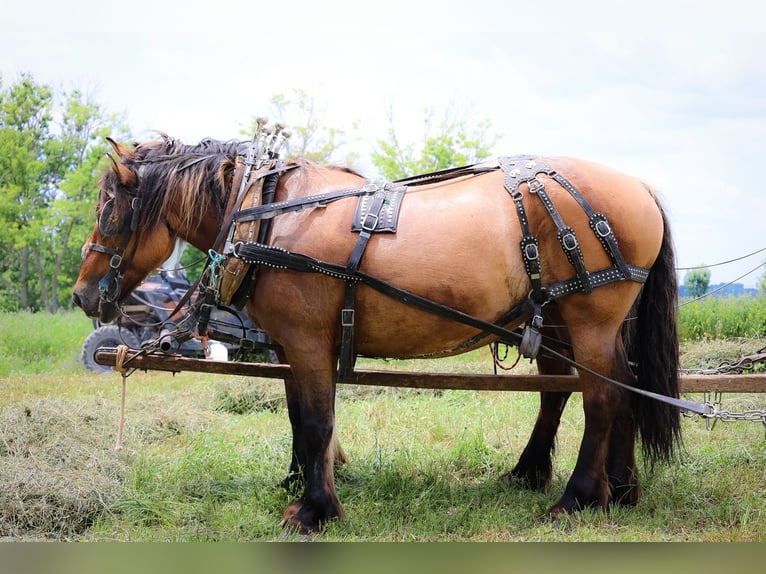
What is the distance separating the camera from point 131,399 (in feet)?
20.5

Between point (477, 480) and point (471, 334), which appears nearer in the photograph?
point (471, 334)

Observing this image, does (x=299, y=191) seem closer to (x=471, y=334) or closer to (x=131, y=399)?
(x=471, y=334)

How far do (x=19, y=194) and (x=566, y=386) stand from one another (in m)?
6.58

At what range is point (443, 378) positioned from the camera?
3.64 meters

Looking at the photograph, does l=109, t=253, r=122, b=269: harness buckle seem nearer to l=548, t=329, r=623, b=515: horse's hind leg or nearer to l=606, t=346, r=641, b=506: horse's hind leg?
l=548, t=329, r=623, b=515: horse's hind leg

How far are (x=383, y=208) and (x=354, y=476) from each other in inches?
68.0

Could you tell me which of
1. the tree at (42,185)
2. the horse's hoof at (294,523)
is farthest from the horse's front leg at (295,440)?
the tree at (42,185)

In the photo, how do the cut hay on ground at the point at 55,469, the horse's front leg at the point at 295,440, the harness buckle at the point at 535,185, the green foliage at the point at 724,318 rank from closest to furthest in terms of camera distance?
the harness buckle at the point at 535,185 → the cut hay on ground at the point at 55,469 → the horse's front leg at the point at 295,440 → the green foliage at the point at 724,318

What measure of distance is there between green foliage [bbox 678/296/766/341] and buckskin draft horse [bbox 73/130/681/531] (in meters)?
5.00

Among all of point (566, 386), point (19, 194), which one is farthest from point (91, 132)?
point (566, 386)

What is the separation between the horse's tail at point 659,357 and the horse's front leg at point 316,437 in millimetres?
1567

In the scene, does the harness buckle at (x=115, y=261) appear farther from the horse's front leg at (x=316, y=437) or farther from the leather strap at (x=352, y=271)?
the leather strap at (x=352, y=271)

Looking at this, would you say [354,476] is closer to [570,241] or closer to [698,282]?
[570,241]

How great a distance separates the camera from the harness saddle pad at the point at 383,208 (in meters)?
3.20
